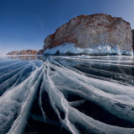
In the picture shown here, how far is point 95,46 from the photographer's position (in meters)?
11.2

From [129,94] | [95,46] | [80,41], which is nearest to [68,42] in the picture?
[80,41]

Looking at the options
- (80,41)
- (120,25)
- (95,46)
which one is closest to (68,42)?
(80,41)

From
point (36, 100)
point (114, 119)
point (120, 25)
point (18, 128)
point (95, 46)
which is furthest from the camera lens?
point (120, 25)

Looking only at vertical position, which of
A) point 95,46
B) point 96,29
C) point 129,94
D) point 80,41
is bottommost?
point 129,94

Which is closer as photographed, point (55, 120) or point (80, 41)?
point (55, 120)

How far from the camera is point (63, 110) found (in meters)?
0.79

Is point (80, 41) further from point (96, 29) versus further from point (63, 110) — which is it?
point (63, 110)

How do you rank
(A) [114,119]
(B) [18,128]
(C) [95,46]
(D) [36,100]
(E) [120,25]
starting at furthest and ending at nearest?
(E) [120,25] < (C) [95,46] < (D) [36,100] < (A) [114,119] < (B) [18,128]

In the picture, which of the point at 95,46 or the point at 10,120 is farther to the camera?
the point at 95,46

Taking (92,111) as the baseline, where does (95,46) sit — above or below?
above

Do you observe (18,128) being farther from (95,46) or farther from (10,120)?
(95,46)

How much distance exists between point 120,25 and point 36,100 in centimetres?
1811

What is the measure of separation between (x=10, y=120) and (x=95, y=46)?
41.0 ft

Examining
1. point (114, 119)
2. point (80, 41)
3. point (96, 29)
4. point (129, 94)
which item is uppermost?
point (96, 29)
